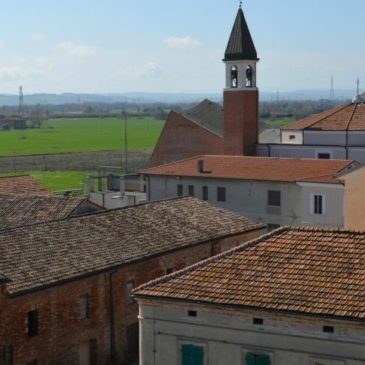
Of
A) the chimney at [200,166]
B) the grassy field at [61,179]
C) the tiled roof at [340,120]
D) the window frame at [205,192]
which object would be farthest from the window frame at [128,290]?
the grassy field at [61,179]

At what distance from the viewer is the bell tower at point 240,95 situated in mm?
54719

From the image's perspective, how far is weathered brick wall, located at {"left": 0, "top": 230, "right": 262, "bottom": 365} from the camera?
23.4 meters

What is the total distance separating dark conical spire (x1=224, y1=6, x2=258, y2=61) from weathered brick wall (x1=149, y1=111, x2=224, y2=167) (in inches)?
455

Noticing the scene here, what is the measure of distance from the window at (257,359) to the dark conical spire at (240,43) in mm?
37963

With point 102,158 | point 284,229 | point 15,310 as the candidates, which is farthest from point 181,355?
point 102,158

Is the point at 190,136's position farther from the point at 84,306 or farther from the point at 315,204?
the point at 84,306

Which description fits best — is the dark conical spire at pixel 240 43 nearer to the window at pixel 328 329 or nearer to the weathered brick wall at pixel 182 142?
the weathered brick wall at pixel 182 142

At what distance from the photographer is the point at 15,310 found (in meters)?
23.3

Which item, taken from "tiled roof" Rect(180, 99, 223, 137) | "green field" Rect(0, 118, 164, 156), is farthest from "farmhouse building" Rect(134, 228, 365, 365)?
"green field" Rect(0, 118, 164, 156)

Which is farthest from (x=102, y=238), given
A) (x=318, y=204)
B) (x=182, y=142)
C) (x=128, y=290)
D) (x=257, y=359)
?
(x=182, y=142)

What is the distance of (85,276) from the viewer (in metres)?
25.4

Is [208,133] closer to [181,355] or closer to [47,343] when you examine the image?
[47,343]

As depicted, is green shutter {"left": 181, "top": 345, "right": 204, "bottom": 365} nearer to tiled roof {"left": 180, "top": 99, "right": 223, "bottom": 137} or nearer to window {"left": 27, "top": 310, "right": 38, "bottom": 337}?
window {"left": 27, "top": 310, "right": 38, "bottom": 337}

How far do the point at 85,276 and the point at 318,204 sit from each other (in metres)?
18.1
